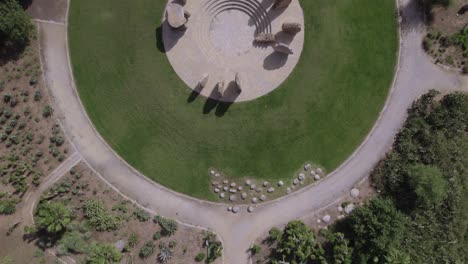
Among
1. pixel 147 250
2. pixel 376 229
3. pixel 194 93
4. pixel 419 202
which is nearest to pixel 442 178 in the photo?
pixel 419 202

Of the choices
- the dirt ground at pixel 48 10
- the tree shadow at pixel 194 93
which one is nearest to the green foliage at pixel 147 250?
the tree shadow at pixel 194 93

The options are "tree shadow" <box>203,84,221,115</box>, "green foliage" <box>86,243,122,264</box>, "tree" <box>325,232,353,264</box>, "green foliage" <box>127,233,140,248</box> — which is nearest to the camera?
"green foliage" <box>86,243,122,264</box>

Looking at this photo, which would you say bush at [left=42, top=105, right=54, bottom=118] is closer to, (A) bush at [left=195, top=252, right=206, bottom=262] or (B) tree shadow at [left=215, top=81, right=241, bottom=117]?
(B) tree shadow at [left=215, top=81, right=241, bottom=117]

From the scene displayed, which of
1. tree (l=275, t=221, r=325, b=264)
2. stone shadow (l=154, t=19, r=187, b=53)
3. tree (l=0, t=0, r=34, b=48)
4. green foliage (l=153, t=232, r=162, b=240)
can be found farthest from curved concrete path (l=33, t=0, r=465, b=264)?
stone shadow (l=154, t=19, r=187, b=53)

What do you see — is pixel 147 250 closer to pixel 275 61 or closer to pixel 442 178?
pixel 275 61

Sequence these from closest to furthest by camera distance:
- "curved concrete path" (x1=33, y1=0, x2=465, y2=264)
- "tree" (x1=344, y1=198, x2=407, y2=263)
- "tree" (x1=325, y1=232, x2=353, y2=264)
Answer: "tree" (x1=344, y1=198, x2=407, y2=263) → "tree" (x1=325, y1=232, x2=353, y2=264) → "curved concrete path" (x1=33, y1=0, x2=465, y2=264)
